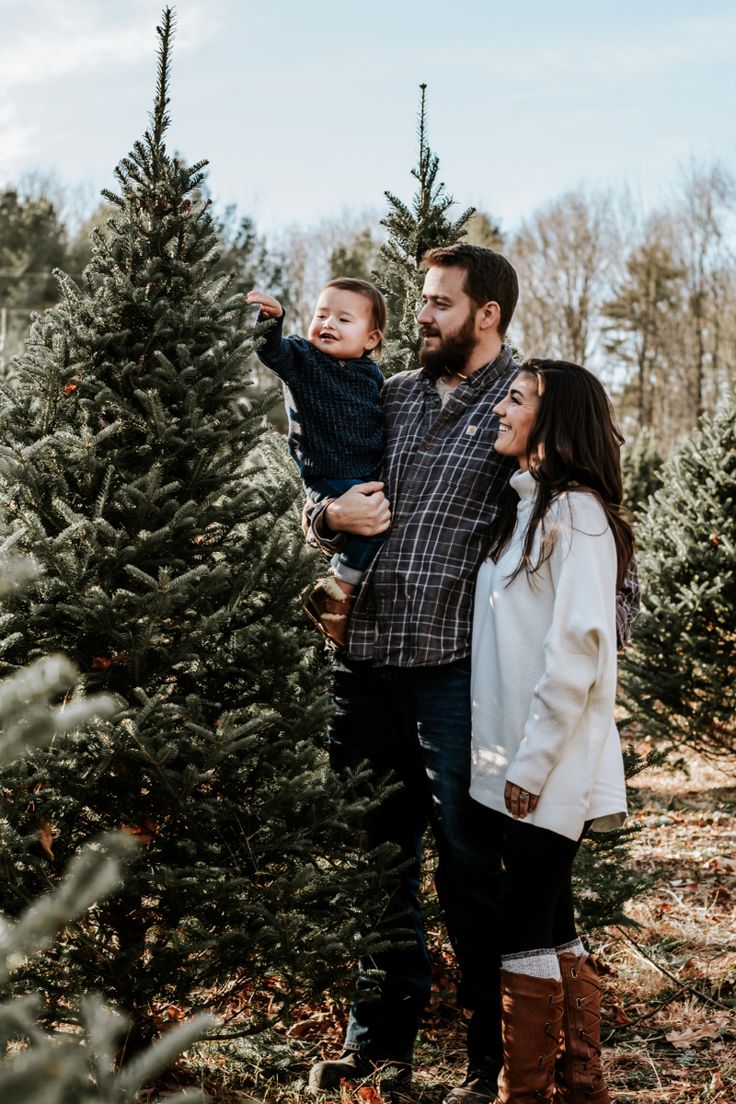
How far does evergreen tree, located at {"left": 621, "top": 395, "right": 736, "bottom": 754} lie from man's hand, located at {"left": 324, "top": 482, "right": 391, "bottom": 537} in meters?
4.53

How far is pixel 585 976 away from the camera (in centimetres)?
285

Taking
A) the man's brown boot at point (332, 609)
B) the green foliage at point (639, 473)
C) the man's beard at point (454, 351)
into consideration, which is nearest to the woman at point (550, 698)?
the man's beard at point (454, 351)

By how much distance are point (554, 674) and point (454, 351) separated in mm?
1171

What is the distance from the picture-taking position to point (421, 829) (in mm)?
3330

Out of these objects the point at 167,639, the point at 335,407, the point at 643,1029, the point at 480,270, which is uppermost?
the point at 480,270

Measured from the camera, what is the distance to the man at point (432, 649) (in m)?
2.96

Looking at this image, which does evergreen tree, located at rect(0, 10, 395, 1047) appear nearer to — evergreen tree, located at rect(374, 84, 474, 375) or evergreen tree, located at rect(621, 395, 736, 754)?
evergreen tree, located at rect(374, 84, 474, 375)

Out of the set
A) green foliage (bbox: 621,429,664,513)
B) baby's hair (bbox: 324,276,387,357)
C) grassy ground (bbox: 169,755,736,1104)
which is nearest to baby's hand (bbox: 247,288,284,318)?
baby's hair (bbox: 324,276,387,357)

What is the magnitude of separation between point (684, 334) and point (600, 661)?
32.6 m

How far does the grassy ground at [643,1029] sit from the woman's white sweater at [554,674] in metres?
1.11

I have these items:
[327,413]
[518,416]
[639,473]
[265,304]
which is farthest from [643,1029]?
[639,473]

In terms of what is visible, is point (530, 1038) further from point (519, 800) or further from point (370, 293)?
point (370, 293)

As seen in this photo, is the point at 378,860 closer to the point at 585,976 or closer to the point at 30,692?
the point at 585,976

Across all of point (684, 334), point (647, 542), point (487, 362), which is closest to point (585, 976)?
point (487, 362)
